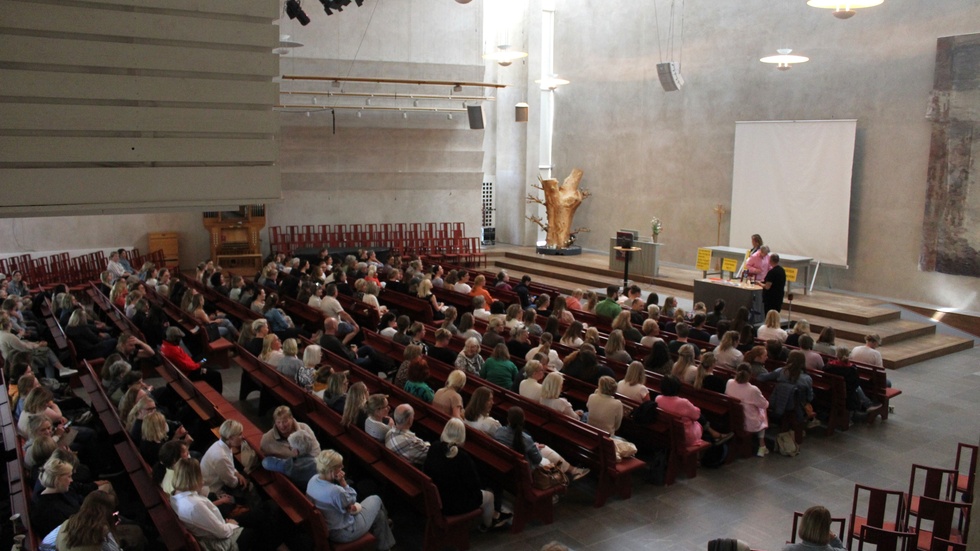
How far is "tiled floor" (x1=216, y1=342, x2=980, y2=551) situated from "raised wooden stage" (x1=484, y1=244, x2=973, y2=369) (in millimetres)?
2518

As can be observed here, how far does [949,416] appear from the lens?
343 inches

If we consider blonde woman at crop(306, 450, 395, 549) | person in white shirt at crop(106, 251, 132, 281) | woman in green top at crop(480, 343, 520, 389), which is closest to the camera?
blonde woman at crop(306, 450, 395, 549)

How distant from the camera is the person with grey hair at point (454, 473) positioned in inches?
211

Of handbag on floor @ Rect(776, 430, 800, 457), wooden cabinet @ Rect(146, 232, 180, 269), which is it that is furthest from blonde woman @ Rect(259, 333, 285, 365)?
wooden cabinet @ Rect(146, 232, 180, 269)

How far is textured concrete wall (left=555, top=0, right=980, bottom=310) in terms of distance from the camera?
13219mm

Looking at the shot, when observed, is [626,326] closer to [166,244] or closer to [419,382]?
[419,382]

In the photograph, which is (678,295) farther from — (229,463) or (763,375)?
(229,463)

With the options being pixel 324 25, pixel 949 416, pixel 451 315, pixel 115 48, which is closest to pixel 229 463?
pixel 115 48

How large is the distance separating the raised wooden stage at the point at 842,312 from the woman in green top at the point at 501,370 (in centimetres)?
632

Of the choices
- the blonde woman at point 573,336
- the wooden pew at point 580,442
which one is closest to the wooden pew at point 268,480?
the wooden pew at point 580,442

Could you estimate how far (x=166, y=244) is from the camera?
680 inches

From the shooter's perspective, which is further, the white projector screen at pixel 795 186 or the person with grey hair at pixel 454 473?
the white projector screen at pixel 795 186

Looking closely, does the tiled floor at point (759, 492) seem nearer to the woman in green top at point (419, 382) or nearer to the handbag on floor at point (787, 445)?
the handbag on floor at point (787, 445)

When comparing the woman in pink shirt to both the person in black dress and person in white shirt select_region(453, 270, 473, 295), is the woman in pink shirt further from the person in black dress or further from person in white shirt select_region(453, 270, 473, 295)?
person in white shirt select_region(453, 270, 473, 295)
